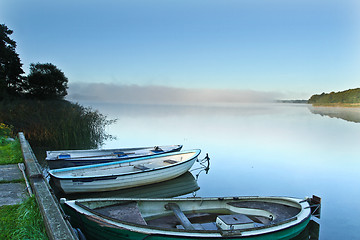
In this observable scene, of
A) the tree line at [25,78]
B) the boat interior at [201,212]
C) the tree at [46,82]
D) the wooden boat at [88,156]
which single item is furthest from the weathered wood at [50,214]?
the tree at [46,82]

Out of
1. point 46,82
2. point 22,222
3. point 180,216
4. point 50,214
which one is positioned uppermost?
point 46,82

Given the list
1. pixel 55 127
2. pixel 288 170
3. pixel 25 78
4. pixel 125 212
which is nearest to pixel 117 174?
pixel 125 212

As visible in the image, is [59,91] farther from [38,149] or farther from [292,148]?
[292,148]

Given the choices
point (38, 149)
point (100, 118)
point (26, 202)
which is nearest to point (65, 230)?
point (26, 202)

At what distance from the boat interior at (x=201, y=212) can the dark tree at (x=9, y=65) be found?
24.7 metres

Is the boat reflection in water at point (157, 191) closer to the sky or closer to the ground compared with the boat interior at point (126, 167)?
closer to the ground

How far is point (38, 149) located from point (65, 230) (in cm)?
1074

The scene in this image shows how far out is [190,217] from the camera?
541 cm

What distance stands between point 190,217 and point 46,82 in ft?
103

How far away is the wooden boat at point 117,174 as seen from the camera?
709cm

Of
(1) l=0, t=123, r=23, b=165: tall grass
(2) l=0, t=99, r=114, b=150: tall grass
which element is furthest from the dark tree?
(1) l=0, t=123, r=23, b=165: tall grass

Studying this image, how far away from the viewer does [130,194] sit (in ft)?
26.2

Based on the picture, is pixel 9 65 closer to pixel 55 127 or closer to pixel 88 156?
pixel 55 127

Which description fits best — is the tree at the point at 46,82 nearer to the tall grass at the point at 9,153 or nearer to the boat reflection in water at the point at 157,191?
the tall grass at the point at 9,153
